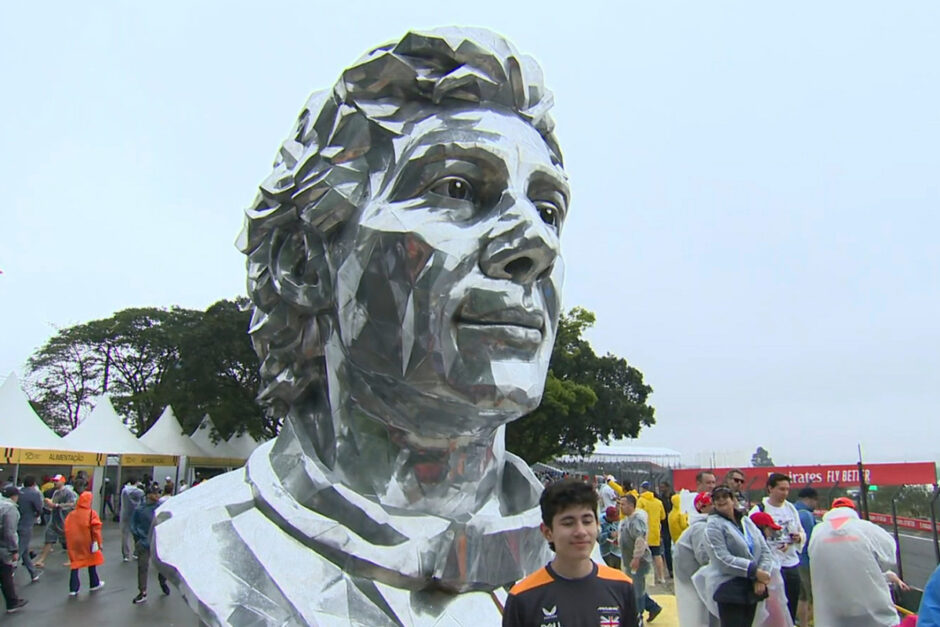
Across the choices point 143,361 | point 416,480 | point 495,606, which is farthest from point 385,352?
point 143,361

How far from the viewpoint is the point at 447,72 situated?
83.0 inches

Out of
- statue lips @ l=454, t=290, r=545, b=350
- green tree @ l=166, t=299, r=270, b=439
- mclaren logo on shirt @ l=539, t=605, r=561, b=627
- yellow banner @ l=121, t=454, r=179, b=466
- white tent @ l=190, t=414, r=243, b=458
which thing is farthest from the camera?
green tree @ l=166, t=299, r=270, b=439

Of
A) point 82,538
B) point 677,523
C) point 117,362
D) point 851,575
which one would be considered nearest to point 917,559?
point 677,523

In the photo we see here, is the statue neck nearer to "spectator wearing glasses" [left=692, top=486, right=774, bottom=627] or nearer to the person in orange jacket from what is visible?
"spectator wearing glasses" [left=692, top=486, right=774, bottom=627]

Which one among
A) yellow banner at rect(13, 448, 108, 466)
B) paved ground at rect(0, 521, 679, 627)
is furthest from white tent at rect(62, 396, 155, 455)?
paved ground at rect(0, 521, 679, 627)

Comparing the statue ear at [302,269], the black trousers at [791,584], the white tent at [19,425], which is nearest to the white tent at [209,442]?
the white tent at [19,425]

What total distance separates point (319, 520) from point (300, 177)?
104 centimetres

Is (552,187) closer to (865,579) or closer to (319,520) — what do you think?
(319,520)

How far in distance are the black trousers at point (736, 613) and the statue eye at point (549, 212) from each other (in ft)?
13.4

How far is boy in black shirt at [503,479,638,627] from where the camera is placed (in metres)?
1.71

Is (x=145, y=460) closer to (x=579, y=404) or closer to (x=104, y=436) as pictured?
(x=104, y=436)

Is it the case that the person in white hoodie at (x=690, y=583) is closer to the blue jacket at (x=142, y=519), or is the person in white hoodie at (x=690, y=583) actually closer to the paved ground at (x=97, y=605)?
the paved ground at (x=97, y=605)

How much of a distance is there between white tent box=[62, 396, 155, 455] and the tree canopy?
160 inches

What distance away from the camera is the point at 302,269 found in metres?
2.27
